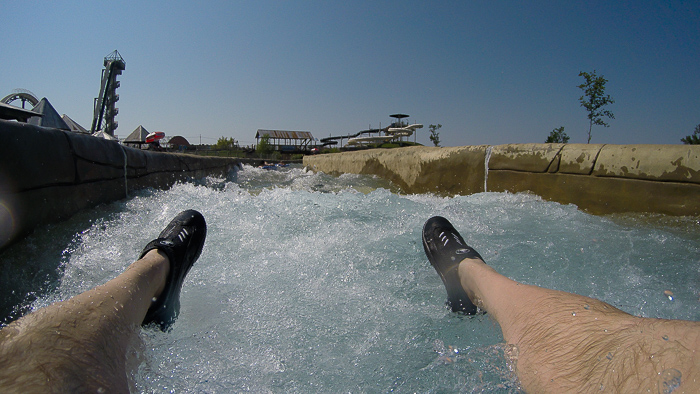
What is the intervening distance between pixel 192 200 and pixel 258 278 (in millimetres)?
1461

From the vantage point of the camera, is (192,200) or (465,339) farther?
(192,200)

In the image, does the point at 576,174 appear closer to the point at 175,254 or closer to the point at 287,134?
the point at 175,254

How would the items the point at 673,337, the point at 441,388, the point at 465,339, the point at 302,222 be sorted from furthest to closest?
the point at 302,222
the point at 465,339
the point at 441,388
the point at 673,337

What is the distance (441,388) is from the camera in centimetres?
80

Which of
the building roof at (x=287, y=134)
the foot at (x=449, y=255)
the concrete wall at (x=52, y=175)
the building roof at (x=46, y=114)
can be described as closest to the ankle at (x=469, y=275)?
the foot at (x=449, y=255)

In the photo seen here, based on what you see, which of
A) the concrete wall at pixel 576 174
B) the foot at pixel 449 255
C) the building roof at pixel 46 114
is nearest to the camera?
the foot at pixel 449 255

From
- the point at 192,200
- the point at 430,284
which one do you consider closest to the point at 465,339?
the point at 430,284

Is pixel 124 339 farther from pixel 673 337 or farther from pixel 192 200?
pixel 192 200

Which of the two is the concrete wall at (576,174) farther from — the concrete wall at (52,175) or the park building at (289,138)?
the park building at (289,138)

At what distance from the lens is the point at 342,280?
1.42 m

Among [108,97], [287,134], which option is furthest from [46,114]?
[287,134]

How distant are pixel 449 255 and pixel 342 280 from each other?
48cm

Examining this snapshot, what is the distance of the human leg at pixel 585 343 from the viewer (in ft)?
1.89

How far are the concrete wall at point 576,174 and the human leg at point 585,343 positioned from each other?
5.85 feet
